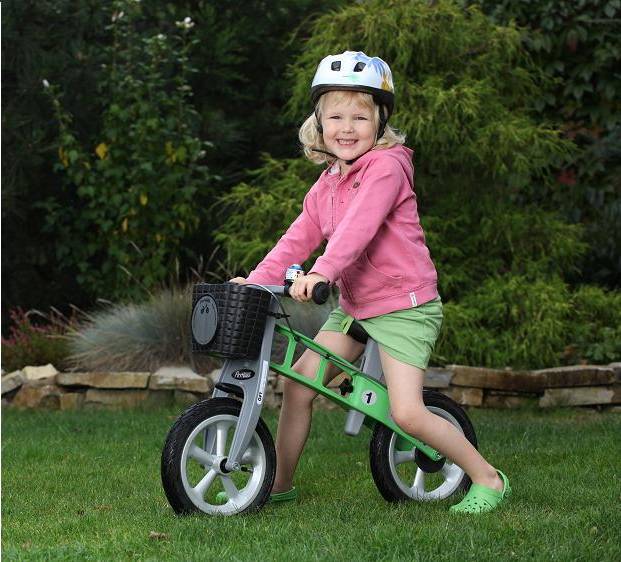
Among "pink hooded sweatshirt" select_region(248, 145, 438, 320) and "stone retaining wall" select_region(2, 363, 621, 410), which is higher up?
"pink hooded sweatshirt" select_region(248, 145, 438, 320)

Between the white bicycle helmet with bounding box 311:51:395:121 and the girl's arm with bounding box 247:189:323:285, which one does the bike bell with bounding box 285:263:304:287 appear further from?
the white bicycle helmet with bounding box 311:51:395:121

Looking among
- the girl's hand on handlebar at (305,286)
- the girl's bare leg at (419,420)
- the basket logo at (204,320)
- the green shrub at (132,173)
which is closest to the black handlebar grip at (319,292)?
the girl's hand on handlebar at (305,286)

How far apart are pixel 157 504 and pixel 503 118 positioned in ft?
14.4

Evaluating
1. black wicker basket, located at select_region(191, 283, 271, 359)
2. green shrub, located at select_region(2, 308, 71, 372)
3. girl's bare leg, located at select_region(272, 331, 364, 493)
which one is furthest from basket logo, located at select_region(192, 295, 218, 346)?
green shrub, located at select_region(2, 308, 71, 372)

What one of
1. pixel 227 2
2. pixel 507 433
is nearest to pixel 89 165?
pixel 227 2

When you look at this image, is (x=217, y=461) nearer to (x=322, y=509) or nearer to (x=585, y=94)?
(x=322, y=509)

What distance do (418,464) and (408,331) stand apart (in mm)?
572

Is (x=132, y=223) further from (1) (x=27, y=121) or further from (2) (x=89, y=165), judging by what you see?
(1) (x=27, y=121)

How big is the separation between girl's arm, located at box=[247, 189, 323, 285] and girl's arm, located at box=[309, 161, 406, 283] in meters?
0.28

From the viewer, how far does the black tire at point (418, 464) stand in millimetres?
4305

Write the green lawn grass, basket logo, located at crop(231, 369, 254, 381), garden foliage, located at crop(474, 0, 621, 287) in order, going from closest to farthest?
the green lawn grass, basket logo, located at crop(231, 369, 254, 381), garden foliage, located at crop(474, 0, 621, 287)

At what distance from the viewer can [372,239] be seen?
4098mm

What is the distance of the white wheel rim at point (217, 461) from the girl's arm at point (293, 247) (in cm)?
57

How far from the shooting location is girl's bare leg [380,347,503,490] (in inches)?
161
